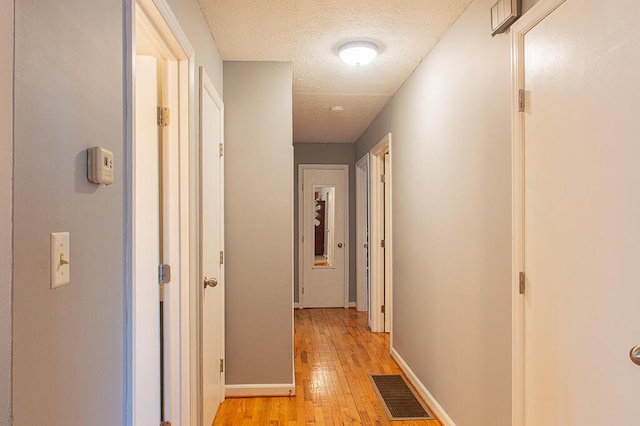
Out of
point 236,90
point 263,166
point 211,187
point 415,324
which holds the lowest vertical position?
point 415,324

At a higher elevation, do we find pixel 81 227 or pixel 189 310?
pixel 81 227

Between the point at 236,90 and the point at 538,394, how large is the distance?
2.51 metres

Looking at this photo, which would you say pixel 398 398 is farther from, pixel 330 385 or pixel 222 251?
pixel 222 251

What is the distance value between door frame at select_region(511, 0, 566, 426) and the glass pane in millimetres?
4105

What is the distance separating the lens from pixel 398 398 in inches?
108

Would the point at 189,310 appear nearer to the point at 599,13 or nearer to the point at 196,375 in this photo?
the point at 196,375

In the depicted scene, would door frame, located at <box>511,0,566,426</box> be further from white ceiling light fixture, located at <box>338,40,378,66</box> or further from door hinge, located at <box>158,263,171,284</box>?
door hinge, located at <box>158,263,171,284</box>

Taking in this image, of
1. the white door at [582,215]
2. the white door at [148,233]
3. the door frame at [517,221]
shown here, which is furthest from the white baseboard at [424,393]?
the white door at [148,233]

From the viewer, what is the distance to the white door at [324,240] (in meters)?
5.68

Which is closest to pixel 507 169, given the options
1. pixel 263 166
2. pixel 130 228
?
pixel 130 228

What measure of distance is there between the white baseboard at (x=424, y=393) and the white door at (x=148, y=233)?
166 cm

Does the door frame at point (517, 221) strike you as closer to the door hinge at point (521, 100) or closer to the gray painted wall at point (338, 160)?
the door hinge at point (521, 100)

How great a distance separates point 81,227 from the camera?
858 millimetres

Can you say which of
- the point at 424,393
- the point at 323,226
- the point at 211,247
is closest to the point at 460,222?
the point at 424,393
